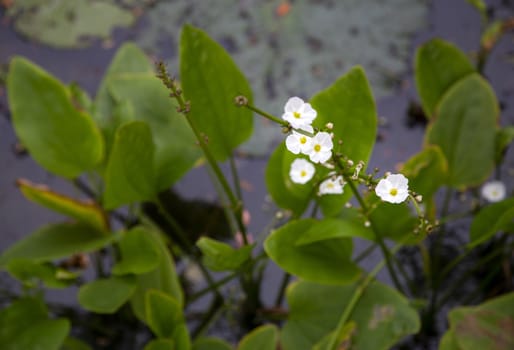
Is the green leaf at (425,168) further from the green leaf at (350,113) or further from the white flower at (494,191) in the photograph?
the white flower at (494,191)

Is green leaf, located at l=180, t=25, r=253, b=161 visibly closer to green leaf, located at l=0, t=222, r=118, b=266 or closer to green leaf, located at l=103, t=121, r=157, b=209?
green leaf, located at l=103, t=121, r=157, b=209

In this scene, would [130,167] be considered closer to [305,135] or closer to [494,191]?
[305,135]

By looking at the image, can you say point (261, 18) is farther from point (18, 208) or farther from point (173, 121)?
point (18, 208)

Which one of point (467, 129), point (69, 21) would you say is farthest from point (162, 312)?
point (69, 21)

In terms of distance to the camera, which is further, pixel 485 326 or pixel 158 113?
pixel 158 113

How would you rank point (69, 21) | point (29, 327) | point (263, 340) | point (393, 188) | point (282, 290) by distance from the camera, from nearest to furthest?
point (393, 188), point (263, 340), point (29, 327), point (282, 290), point (69, 21)

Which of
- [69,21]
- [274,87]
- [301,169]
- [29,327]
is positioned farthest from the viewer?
[69,21]

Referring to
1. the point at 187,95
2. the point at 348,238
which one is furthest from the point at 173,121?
the point at 348,238
